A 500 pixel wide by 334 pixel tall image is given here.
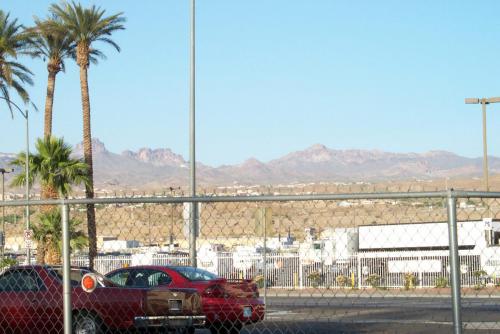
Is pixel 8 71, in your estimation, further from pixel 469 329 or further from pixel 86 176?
pixel 469 329

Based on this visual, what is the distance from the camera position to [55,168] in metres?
39.4

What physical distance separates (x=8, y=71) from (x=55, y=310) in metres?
32.4

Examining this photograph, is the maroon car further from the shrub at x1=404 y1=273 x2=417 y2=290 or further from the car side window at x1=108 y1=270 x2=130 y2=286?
the shrub at x1=404 y1=273 x2=417 y2=290

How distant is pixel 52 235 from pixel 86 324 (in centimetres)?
2303

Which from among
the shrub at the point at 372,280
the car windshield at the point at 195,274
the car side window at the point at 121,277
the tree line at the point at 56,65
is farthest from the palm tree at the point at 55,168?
the car side window at the point at 121,277

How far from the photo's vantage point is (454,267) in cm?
756

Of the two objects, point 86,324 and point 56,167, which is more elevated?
point 56,167

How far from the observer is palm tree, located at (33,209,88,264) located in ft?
107

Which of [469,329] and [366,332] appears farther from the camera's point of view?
[469,329]

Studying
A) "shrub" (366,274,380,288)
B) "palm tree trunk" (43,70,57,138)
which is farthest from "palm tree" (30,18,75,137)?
"shrub" (366,274,380,288)

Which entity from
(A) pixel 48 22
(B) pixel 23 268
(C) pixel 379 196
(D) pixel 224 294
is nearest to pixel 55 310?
(B) pixel 23 268

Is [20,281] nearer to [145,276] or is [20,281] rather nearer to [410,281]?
[145,276]

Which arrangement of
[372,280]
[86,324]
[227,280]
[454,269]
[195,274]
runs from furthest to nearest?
[372,280]
[195,274]
[227,280]
[86,324]
[454,269]

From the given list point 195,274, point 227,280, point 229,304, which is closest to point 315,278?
point 195,274
